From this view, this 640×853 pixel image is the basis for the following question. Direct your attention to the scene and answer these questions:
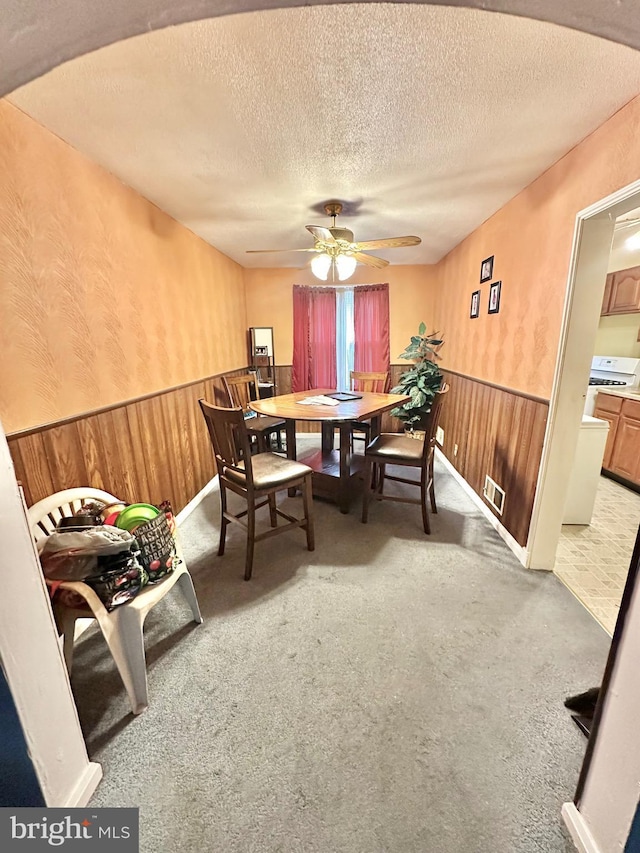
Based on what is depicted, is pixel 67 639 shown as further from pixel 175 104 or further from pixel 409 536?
pixel 175 104

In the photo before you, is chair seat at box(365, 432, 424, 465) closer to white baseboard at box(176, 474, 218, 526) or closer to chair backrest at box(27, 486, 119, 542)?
white baseboard at box(176, 474, 218, 526)

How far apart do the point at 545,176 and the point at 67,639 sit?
3.22 m

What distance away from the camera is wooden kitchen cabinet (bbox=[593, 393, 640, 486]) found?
2918 millimetres

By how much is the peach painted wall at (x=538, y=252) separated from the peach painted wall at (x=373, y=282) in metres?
1.20

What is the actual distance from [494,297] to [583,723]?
2412mm

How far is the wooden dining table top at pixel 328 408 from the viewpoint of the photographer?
2254 millimetres

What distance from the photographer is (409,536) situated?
228cm

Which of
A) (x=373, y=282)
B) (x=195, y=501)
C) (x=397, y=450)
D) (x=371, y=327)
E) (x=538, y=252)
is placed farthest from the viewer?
(x=371, y=327)

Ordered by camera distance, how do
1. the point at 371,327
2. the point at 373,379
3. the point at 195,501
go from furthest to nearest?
the point at 371,327 → the point at 373,379 → the point at 195,501

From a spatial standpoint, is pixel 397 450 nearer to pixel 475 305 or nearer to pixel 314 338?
pixel 475 305

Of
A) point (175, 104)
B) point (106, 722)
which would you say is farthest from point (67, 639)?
point (175, 104)

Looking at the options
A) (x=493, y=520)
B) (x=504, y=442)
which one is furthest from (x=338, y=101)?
(x=493, y=520)

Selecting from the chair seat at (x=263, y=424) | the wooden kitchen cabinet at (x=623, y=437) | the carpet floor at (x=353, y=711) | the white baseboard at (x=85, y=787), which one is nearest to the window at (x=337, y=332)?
the chair seat at (x=263, y=424)
